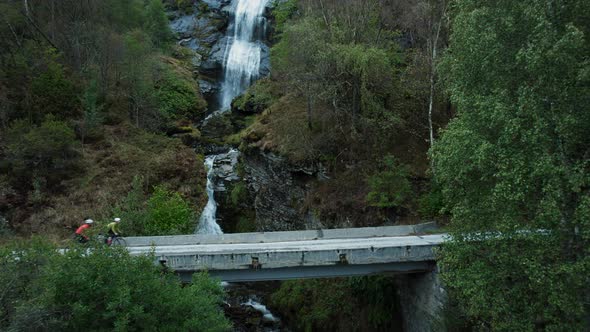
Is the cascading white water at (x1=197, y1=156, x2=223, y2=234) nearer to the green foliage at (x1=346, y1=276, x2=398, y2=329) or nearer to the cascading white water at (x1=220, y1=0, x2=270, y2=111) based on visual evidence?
the green foliage at (x1=346, y1=276, x2=398, y2=329)

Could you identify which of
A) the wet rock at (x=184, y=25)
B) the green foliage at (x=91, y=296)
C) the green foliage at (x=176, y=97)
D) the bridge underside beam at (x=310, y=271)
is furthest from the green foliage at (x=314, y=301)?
the wet rock at (x=184, y=25)

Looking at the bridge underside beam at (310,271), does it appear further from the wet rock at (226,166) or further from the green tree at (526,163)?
the wet rock at (226,166)

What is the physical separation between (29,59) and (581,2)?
1294 inches

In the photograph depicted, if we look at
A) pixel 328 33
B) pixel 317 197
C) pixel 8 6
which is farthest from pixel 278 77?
pixel 8 6

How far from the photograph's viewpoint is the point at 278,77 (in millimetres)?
29688

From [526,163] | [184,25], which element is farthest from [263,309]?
[184,25]

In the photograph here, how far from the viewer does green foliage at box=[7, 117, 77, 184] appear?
25.9m

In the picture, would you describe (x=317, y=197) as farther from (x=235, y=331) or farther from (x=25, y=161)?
(x=25, y=161)

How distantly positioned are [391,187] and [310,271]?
287 inches

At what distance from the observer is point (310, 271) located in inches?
634

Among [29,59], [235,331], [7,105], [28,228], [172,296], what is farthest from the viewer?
[29,59]

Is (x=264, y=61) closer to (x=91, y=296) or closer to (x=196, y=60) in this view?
(x=196, y=60)

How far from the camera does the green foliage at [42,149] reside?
2591 cm

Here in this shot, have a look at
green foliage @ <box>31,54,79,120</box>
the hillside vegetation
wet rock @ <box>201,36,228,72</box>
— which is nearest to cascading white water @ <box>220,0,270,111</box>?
wet rock @ <box>201,36,228,72</box>
